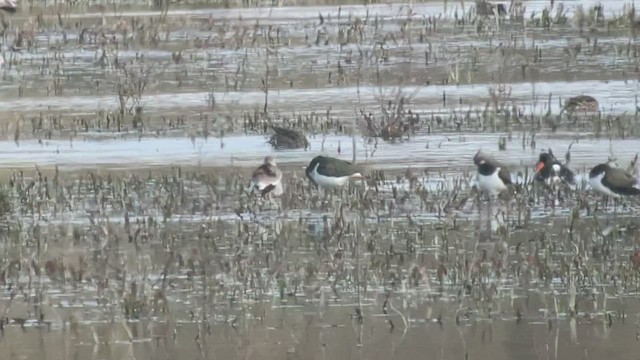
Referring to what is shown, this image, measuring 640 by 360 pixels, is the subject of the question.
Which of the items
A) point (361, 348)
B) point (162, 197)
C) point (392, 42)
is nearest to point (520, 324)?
point (361, 348)

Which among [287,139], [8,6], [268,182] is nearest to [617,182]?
[268,182]

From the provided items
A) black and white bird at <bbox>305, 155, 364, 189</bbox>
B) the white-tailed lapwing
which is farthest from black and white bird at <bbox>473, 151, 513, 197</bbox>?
the white-tailed lapwing

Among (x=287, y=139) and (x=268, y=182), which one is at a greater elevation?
(x=287, y=139)

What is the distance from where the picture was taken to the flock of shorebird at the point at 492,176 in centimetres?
1108

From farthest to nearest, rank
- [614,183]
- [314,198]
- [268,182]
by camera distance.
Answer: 1. [314,198]
2. [268,182]
3. [614,183]

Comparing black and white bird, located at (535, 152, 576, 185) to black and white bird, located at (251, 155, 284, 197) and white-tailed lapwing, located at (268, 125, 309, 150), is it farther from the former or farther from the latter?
white-tailed lapwing, located at (268, 125, 309, 150)

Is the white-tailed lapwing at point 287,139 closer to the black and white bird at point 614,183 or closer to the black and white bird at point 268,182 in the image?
the black and white bird at point 268,182

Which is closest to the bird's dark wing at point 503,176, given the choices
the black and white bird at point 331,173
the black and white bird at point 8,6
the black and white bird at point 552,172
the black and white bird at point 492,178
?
the black and white bird at point 492,178

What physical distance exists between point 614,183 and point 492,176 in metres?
0.81

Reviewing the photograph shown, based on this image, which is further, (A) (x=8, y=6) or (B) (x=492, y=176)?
(A) (x=8, y=6)

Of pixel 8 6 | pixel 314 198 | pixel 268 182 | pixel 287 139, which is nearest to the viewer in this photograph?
pixel 268 182

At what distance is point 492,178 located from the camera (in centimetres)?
1140

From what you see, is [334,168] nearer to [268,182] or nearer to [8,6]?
[268,182]

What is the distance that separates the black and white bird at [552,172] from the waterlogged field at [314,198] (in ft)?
0.62
